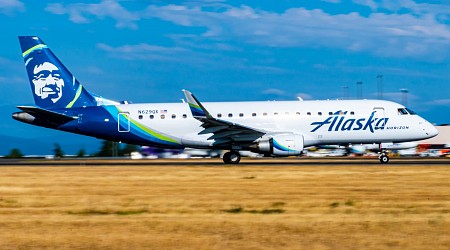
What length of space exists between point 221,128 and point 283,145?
12.6 ft

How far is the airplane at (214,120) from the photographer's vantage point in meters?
42.0

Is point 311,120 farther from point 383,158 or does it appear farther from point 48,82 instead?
point 48,82

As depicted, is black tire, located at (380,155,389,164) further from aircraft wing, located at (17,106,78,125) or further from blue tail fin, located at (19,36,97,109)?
aircraft wing, located at (17,106,78,125)

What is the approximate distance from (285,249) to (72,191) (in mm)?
13101

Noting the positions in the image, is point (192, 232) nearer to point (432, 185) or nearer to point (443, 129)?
point (432, 185)

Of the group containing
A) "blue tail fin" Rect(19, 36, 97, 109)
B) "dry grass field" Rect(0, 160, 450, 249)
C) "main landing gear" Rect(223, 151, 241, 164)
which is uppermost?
"blue tail fin" Rect(19, 36, 97, 109)

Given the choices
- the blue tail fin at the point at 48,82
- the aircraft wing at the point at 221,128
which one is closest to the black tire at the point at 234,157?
the aircraft wing at the point at 221,128

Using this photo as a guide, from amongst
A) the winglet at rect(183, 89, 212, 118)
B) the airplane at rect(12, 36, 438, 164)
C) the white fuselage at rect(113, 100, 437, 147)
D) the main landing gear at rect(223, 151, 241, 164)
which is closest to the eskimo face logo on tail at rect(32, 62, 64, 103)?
the airplane at rect(12, 36, 438, 164)

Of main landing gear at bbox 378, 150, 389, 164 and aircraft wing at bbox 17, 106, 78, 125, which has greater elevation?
aircraft wing at bbox 17, 106, 78, 125

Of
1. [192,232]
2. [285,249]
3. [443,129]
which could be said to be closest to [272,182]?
[192,232]

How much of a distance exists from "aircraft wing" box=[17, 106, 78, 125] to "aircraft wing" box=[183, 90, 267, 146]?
7.94m

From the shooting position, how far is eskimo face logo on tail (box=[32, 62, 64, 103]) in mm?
44875

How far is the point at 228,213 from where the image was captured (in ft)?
54.1

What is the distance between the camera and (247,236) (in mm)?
12828
